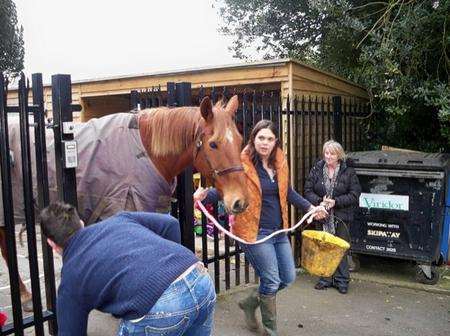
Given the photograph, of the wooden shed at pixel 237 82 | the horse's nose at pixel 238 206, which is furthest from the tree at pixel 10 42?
the horse's nose at pixel 238 206

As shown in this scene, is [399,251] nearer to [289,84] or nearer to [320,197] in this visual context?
[320,197]

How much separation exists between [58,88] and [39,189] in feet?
2.44

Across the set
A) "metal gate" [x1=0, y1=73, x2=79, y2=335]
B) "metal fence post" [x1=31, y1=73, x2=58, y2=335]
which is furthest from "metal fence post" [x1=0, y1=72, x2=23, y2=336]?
"metal fence post" [x1=31, y1=73, x2=58, y2=335]

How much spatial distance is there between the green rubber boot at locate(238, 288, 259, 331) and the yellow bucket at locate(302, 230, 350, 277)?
2.00 ft

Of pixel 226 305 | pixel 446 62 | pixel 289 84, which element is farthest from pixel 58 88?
pixel 446 62

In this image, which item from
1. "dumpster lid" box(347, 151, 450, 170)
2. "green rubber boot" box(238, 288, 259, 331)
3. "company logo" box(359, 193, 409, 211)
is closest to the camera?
"green rubber boot" box(238, 288, 259, 331)

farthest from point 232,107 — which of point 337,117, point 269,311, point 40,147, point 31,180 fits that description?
point 337,117

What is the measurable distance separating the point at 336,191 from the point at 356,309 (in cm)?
126

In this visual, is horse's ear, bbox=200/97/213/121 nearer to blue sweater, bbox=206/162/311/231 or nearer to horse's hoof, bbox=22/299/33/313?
blue sweater, bbox=206/162/311/231

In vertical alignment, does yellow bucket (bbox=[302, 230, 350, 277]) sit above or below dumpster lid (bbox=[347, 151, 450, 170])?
below

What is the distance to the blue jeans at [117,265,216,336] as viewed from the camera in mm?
2025

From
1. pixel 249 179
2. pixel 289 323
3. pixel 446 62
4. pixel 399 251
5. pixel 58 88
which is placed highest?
pixel 446 62

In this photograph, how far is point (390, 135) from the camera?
8102 mm

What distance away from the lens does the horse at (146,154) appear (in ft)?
11.0
